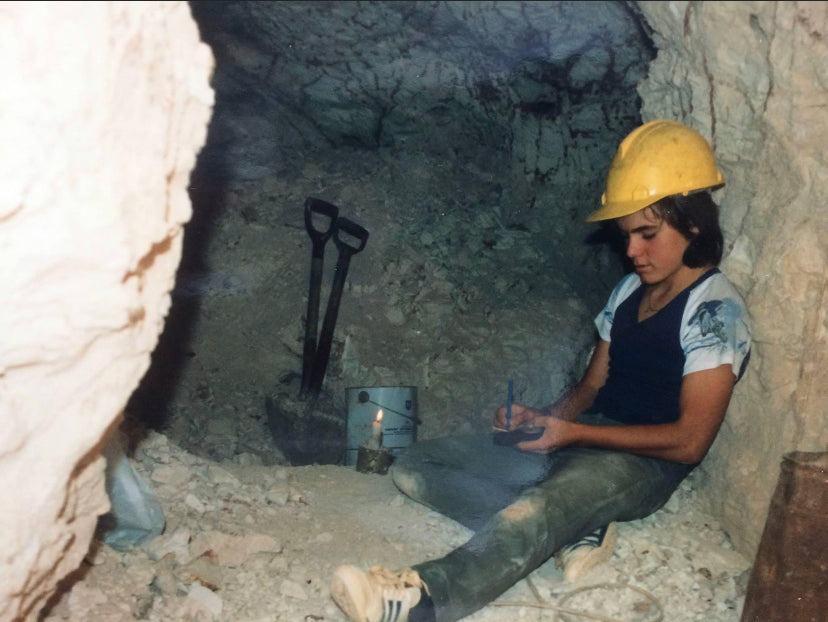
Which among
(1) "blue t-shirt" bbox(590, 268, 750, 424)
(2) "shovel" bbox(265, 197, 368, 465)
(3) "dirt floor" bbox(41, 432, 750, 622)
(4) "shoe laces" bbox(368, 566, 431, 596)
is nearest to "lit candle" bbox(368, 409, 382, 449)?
(3) "dirt floor" bbox(41, 432, 750, 622)

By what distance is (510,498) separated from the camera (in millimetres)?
2799

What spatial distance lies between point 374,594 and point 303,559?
52cm

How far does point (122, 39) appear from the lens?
152 cm

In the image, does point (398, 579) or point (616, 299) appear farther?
point (616, 299)

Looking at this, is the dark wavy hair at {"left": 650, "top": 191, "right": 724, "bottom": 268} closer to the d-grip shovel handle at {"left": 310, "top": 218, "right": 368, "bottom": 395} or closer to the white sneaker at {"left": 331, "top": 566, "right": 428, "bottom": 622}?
the white sneaker at {"left": 331, "top": 566, "right": 428, "bottom": 622}

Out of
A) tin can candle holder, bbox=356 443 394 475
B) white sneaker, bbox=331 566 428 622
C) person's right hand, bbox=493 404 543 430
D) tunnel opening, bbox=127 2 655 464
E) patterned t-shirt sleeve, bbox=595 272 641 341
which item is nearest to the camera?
white sneaker, bbox=331 566 428 622

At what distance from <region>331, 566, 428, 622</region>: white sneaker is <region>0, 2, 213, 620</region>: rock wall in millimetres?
774

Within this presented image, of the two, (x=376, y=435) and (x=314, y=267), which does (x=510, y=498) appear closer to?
(x=376, y=435)

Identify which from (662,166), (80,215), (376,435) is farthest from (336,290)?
(80,215)

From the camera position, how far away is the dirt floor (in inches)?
86.5

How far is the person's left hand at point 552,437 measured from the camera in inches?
103

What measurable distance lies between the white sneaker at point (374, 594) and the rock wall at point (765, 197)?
1.32 meters

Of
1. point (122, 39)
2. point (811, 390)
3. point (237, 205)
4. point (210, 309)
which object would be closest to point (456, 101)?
point (237, 205)

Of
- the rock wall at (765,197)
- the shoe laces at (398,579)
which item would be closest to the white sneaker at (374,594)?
the shoe laces at (398,579)
